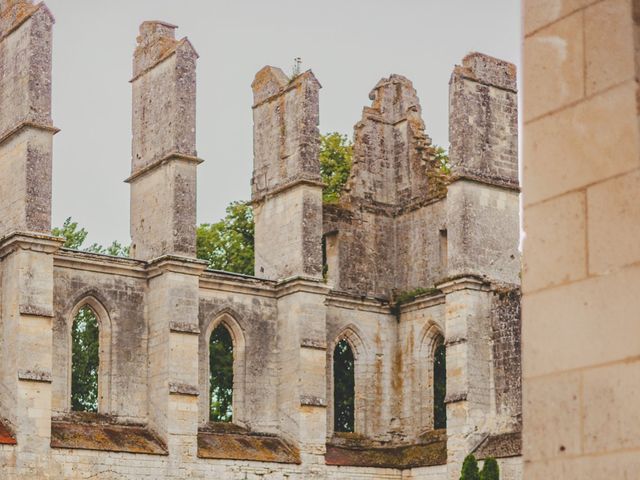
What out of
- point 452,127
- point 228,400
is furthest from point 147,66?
point 228,400

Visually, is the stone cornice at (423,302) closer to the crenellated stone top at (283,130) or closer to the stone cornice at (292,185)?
the stone cornice at (292,185)

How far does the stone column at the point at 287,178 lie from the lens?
26.9m

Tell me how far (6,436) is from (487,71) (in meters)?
10.9

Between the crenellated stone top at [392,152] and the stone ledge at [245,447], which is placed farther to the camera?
the crenellated stone top at [392,152]

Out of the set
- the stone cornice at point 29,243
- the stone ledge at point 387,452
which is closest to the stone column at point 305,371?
the stone ledge at point 387,452

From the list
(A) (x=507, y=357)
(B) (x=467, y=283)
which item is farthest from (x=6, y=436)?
(A) (x=507, y=357)

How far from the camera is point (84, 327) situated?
3566 centimetres

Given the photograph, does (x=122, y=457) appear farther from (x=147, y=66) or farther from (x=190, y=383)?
(x=147, y=66)

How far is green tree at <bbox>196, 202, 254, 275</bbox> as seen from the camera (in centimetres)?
3462

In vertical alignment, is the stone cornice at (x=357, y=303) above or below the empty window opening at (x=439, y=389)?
above

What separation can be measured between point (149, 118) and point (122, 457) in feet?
20.7

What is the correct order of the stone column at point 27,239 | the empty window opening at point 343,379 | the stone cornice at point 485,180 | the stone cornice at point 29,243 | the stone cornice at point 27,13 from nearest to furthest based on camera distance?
1. the stone column at point 27,239
2. the stone cornice at point 29,243
3. the stone cornice at point 27,13
4. the stone cornice at point 485,180
5. the empty window opening at point 343,379

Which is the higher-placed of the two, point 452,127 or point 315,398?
point 452,127

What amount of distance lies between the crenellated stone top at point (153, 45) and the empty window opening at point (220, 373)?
7249 millimetres
